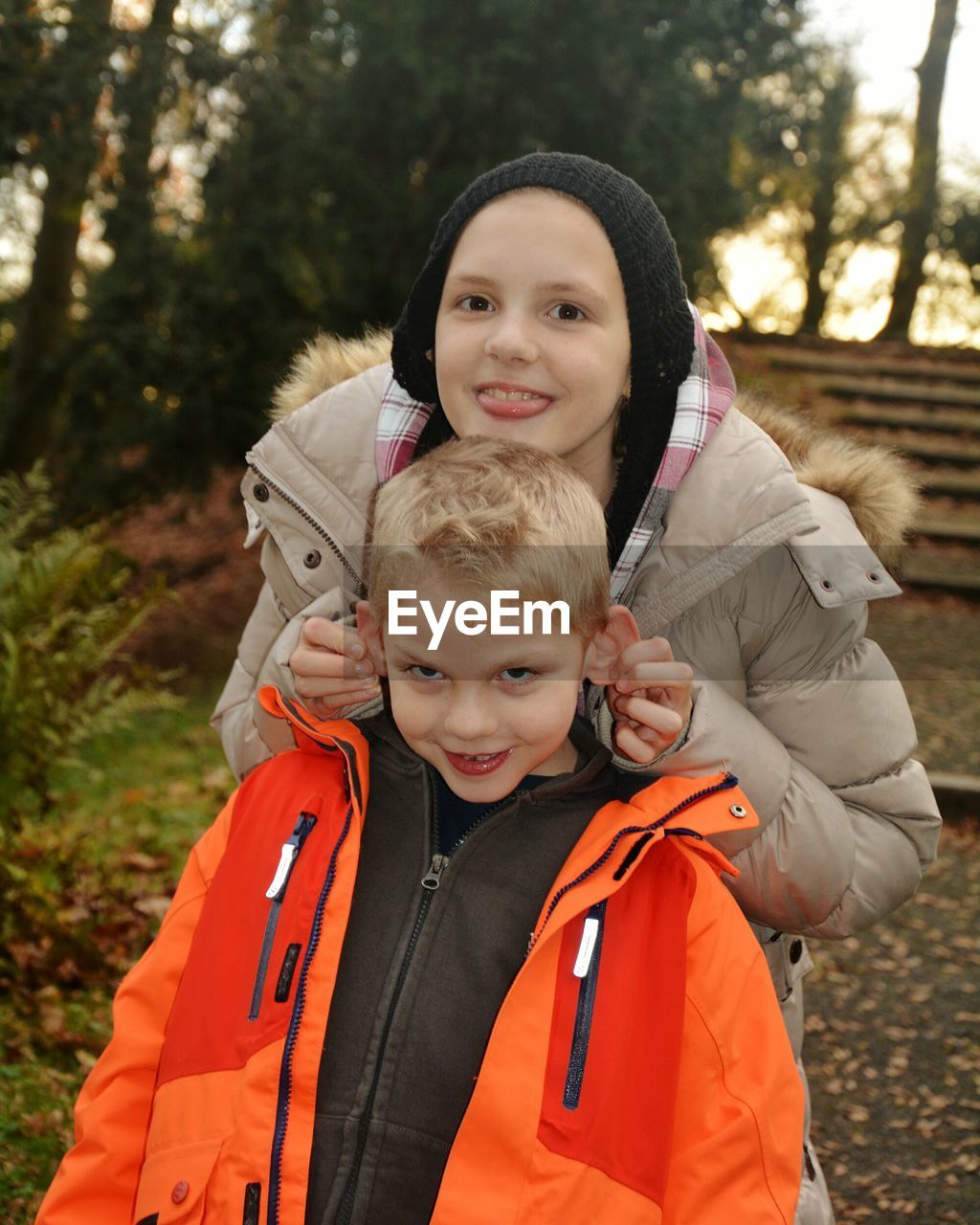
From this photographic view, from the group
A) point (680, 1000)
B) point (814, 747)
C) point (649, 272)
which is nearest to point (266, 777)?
point (680, 1000)

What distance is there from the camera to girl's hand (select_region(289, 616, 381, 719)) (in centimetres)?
217

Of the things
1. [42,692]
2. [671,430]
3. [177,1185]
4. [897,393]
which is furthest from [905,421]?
[177,1185]

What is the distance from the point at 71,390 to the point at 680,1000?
20.9ft

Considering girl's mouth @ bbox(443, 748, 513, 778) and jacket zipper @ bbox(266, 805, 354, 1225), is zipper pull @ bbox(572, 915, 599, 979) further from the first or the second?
jacket zipper @ bbox(266, 805, 354, 1225)

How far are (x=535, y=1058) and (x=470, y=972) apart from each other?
0.19 m

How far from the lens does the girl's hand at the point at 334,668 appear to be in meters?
2.17

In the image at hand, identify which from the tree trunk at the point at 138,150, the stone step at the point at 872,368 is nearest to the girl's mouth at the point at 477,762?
the tree trunk at the point at 138,150

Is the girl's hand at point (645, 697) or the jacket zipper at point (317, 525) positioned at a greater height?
the jacket zipper at point (317, 525)

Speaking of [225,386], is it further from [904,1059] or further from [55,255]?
[904,1059]

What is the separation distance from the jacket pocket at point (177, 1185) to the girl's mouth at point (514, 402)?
1.36 meters

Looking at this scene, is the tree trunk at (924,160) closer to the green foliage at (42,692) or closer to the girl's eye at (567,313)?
the green foliage at (42,692)

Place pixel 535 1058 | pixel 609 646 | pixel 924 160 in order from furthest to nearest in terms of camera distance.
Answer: pixel 924 160, pixel 609 646, pixel 535 1058

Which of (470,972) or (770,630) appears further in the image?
(770,630)

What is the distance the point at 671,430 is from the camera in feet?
8.01
